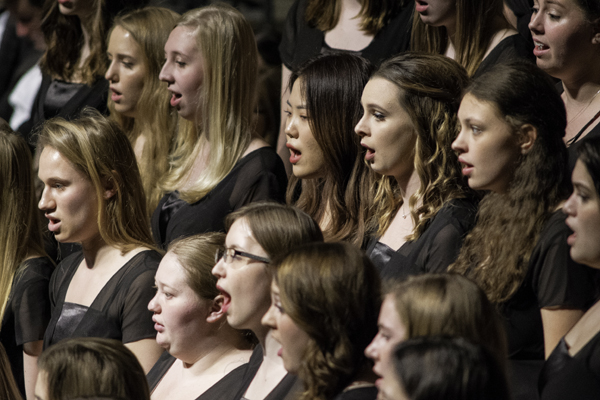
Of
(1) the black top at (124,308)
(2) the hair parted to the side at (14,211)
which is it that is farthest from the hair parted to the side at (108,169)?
(2) the hair parted to the side at (14,211)

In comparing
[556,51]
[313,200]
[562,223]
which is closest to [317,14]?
[313,200]

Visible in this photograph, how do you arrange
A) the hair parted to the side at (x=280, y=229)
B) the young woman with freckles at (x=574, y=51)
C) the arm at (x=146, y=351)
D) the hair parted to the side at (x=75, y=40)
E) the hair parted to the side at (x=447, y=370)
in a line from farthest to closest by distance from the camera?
the hair parted to the side at (x=75, y=40) < the arm at (x=146, y=351) < the young woman with freckles at (x=574, y=51) < the hair parted to the side at (x=280, y=229) < the hair parted to the side at (x=447, y=370)

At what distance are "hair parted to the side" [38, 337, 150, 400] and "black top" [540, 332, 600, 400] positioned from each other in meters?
0.89

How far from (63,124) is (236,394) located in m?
1.18

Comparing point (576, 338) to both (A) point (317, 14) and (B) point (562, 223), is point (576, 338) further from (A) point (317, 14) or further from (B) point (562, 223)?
(A) point (317, 14)

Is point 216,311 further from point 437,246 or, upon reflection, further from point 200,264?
point 437,246

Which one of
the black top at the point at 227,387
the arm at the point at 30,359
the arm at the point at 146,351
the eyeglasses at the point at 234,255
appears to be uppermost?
the eyeglasses at the point at 234,255

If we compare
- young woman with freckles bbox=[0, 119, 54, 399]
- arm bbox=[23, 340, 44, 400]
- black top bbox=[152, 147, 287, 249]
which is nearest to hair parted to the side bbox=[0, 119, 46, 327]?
young woman with freckles bbox=[0, 119, 54, 399]

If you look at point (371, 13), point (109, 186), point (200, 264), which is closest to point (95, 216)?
point (109, 186)

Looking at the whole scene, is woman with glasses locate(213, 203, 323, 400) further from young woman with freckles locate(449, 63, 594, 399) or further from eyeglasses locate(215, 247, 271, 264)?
young woman with freckles locate(449, 63, 594, 399)

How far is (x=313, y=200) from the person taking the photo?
3061mm

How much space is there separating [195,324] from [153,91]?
1629 mm

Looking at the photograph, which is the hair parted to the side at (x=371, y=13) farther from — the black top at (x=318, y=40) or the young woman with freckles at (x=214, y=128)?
the young woman with freckles at (x=214, y=128)

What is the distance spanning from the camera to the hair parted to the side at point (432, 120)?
2588 mm
